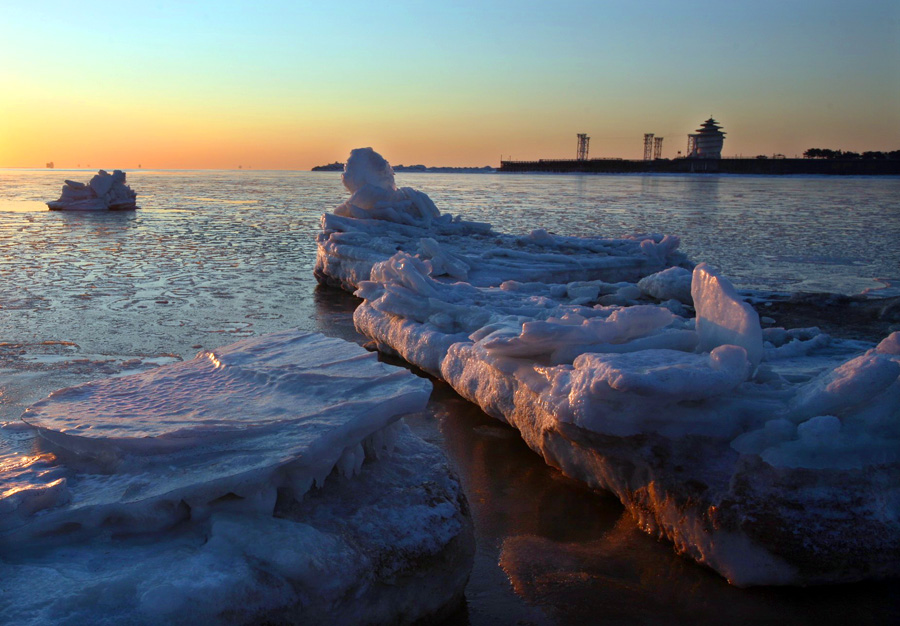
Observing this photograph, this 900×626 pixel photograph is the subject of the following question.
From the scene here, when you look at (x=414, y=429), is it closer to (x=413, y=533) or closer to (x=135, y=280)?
(x=413, y=533)

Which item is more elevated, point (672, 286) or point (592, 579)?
point (672, 286)

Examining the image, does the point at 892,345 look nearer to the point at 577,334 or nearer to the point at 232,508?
the point at 577,334

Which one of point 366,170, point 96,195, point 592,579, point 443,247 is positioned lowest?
point 592,579

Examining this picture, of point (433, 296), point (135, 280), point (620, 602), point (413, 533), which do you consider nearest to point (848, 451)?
point (620, 602)

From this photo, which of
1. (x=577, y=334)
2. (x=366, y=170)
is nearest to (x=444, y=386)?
(x=577, y=334)

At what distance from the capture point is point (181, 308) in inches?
260

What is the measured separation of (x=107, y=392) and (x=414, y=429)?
5.41ft

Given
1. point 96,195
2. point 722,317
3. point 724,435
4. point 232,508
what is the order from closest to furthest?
point 232,508
point 724,435
point 722,317
point 96,195

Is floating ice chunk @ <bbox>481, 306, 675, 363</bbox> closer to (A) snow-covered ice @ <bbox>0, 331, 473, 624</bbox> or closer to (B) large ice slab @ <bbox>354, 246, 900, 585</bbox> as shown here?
(B) large ice slab @ <bbox>354, 246, 900, 585</bbox>

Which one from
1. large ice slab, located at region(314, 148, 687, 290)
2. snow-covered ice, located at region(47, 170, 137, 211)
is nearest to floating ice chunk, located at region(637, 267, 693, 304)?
large ice slab, located at region(314, 148, 687, 290)

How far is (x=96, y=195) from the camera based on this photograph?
20.2m

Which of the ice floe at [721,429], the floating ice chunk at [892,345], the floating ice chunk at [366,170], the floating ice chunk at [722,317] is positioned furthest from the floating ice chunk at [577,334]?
the floating ice chunk at [366,170]

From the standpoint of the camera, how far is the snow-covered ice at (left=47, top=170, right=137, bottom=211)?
65.1 feet

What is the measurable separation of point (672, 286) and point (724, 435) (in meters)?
4.51
